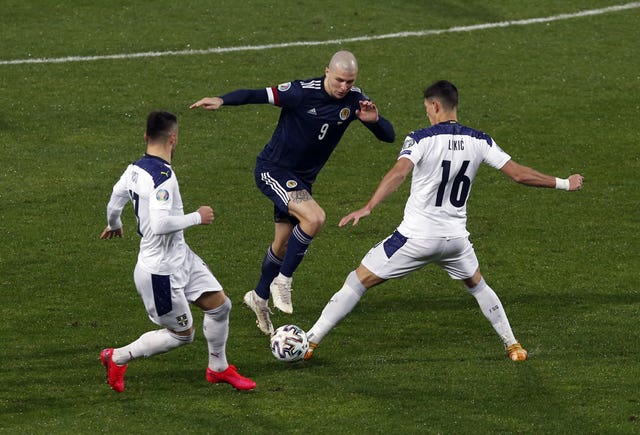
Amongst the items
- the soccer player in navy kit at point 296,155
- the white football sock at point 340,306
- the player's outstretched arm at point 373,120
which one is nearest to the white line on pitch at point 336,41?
the soccer player in navy kit at point 296,155

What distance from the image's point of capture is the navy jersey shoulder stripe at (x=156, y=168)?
1010 centimetres

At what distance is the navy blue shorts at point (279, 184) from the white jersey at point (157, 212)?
235cm

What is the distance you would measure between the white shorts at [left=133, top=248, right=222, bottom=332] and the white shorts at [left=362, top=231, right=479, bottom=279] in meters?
1.52

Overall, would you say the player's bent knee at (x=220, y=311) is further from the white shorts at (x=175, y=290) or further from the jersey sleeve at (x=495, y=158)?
the jersey sleeve at (x=495, y=158)

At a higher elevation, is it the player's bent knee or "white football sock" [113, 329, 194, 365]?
the player's bent knee

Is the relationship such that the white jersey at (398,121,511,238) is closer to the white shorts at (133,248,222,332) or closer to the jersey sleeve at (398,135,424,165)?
the jersey sleeve at (398,135,424,165)

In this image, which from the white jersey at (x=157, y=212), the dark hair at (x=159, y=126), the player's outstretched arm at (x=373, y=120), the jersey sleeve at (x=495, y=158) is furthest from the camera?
the player's outstretched arm at (x=373, y=120)

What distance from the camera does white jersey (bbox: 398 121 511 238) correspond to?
11.1 meters

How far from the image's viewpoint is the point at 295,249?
12.7m

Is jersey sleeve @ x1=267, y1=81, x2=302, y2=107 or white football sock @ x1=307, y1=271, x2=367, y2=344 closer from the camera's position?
white football sock @ x1=307, y1=271, x2=367, y2=344

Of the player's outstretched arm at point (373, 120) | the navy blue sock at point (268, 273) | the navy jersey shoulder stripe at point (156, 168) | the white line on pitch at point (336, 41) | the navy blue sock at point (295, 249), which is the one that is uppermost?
the white line on pitch at point (336, 41)

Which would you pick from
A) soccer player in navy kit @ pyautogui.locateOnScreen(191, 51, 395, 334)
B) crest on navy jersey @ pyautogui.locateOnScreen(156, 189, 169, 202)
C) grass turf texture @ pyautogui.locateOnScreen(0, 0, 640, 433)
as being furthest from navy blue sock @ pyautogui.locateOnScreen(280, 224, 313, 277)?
crest on navy jersey @ pyautogui.locateOnScreen(156, 189, 169, 202)

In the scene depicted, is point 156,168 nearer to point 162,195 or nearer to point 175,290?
point 162,195

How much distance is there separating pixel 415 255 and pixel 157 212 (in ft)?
8.01
